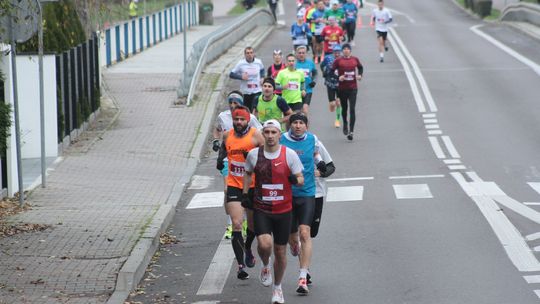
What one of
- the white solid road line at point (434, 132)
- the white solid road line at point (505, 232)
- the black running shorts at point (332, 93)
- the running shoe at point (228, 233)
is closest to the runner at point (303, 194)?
the white solid road line at point (505, 232)

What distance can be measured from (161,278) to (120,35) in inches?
1113

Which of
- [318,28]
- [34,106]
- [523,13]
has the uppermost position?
[34,106]

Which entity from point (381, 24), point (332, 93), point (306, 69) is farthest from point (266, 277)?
point (381, 24)

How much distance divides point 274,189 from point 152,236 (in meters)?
3.29

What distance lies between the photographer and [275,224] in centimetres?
1140

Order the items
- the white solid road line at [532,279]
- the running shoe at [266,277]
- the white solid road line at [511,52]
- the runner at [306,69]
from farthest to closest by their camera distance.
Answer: the white solid road line at [511,52] → the runner at [306,69] → the running shoe at [266,277] → the white solid road line at [532,279]

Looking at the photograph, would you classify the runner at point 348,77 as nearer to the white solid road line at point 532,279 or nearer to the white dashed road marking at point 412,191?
the white dashed road marking at point 412,191

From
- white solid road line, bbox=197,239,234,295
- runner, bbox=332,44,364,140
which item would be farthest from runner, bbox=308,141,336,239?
runner, bbox=332,44,364,140

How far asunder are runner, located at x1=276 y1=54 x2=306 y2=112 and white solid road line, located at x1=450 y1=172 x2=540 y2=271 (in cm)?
371

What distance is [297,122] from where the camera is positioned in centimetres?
1188

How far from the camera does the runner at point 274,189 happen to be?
11.2 metres

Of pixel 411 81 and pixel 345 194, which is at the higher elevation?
pixel 345 194

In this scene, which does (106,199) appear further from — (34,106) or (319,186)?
(319,186)

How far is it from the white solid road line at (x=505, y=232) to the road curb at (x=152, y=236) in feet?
13.1
